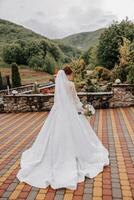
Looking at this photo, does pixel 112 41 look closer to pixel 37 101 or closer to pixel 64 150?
pixel 37 101

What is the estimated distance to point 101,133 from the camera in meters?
7.37

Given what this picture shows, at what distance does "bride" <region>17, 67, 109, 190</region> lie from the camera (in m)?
4.36

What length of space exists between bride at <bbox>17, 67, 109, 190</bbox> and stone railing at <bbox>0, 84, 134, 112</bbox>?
251 inches

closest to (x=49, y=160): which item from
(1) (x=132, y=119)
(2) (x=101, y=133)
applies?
(2) (x=101, y=133)

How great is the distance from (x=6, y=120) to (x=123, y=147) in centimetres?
546

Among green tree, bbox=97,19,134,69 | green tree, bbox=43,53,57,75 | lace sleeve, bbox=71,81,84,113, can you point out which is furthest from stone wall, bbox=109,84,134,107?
green tree, bbox=43,53,57,75

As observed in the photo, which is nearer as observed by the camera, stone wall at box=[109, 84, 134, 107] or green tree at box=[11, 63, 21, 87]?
stone wall at box=[109, 84, 134, 107]

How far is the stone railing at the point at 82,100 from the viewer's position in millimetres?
11438

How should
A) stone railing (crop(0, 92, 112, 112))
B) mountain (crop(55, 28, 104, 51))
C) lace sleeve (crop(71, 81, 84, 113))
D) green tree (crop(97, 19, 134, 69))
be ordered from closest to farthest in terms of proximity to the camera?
lace sleeve (crop(71, 81, 84, 113)), stone railing (crop(0, 92, 112, 112)), green tree (crop(97, 19, 134, 69)), mountain (crop(55, 28, 104, 51))

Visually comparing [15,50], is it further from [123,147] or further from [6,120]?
[123,147]

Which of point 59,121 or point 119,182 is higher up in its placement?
point 59,121

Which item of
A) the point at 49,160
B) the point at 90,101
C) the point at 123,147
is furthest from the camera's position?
the point at 90,101

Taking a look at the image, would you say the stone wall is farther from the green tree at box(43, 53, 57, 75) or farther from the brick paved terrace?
the green tree at box(43, 53, 57, 75)

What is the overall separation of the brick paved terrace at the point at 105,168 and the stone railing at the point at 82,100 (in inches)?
64.3
